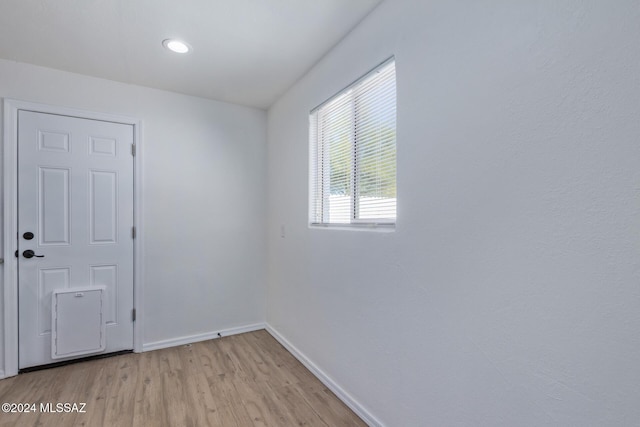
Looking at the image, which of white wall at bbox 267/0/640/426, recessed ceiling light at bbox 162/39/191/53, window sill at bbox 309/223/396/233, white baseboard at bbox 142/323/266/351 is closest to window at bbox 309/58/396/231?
window sill at bbox 309/223/396/233

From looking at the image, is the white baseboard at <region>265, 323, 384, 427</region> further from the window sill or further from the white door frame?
the white door frame

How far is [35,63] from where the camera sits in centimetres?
244

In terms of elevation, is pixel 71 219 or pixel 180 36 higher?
pixel 180 36

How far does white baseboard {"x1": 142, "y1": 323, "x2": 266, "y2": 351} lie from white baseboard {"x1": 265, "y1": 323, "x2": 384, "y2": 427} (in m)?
0.39

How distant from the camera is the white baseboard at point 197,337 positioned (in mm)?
2857

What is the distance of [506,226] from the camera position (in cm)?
113

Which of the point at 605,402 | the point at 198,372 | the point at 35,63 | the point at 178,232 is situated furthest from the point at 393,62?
the point at 35,63

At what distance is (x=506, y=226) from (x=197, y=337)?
3.01 metres

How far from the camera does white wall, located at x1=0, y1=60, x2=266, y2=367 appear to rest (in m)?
2.77

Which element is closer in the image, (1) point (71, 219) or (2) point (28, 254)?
(2) point (28, 254)

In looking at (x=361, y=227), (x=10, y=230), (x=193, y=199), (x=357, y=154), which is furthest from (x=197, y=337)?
(x=357, y=154)

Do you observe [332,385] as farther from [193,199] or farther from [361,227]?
[193,199]

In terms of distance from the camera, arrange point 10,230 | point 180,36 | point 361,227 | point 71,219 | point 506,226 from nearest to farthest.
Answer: point 506,226 → point 361,227 → point 180,36 → point 10,230 → point 71,219

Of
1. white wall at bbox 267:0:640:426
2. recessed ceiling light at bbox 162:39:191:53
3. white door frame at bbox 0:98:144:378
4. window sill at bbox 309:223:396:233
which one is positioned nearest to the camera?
white wall at bbox 267:0:640:426
